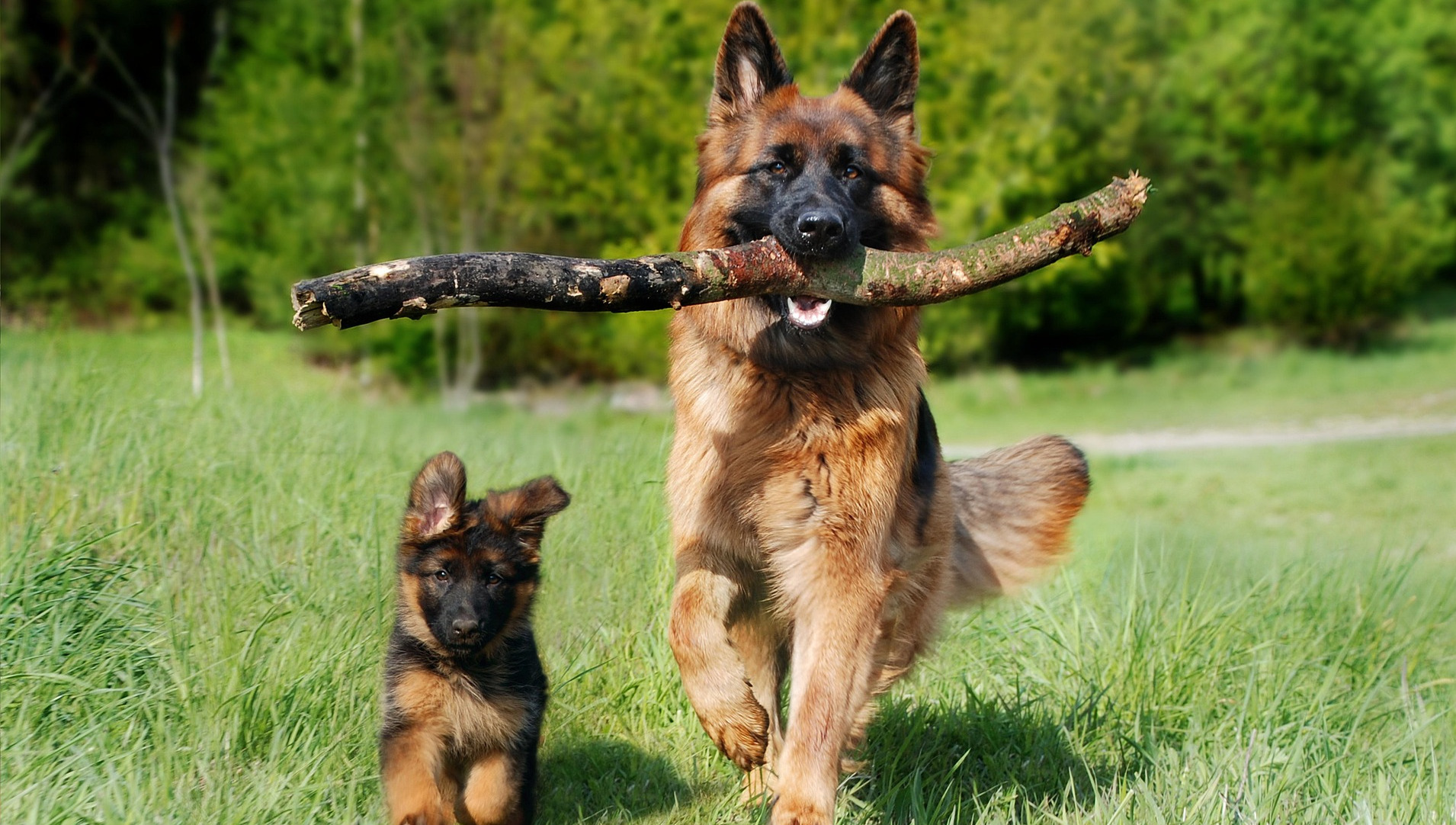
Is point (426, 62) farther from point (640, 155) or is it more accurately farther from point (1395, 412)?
point (1395, 412)

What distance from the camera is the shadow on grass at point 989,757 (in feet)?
15.8

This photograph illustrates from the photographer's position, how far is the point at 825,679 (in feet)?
14.2

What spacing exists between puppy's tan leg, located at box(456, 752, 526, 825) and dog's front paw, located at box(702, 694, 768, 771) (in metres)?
0.70

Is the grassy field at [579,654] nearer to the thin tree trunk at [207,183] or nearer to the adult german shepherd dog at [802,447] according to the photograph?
the adult german shepherd dog at [802,447]

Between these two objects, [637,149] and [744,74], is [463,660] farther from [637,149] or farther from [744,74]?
[637,149]

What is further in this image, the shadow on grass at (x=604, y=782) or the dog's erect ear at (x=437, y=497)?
the shadow on grass at (x=604, y=782)

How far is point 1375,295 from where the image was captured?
31016 millimetres

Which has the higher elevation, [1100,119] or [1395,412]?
[1100,119]

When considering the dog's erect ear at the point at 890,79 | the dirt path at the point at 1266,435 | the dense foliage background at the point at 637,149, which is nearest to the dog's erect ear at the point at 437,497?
the dog's erect ear at the point at 890,79

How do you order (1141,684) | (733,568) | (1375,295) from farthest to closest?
(1375,295)
(1141,684)
(733,568)

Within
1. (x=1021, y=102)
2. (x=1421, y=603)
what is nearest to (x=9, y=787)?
(x=1421, y=603)

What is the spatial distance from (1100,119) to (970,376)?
6.96 meters

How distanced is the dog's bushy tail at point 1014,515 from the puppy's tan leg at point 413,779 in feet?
8.11

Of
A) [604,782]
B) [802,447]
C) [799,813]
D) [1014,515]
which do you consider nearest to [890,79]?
[802,447]
